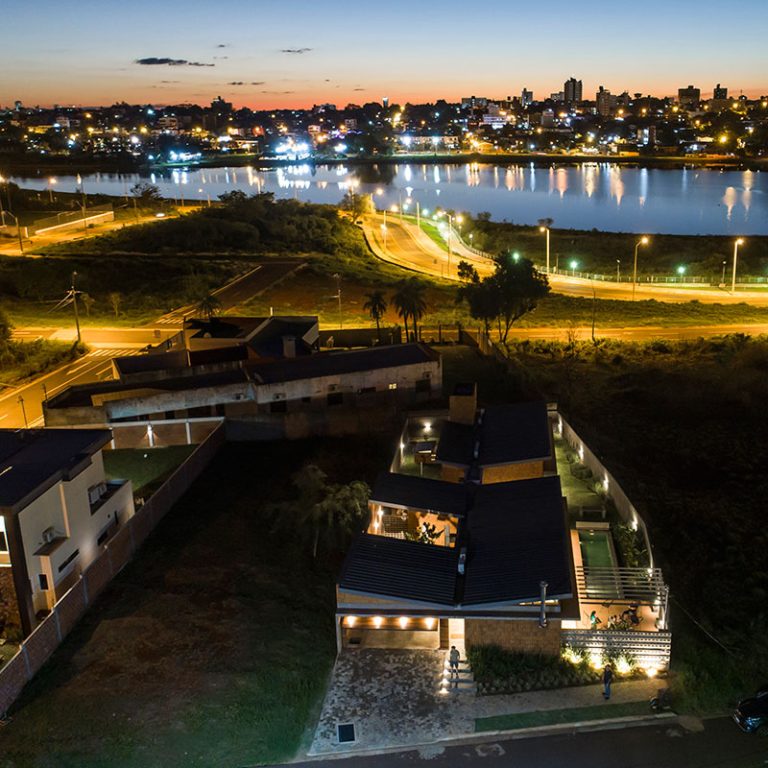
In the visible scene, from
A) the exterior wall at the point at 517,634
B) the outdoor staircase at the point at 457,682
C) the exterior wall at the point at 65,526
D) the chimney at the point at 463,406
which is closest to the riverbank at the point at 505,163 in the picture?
the chimney at the point at 463,406

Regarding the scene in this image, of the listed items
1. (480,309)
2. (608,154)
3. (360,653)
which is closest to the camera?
(360,653)

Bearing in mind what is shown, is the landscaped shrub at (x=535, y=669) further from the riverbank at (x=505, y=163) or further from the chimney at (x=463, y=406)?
the riverbank at (x=505, y=163)

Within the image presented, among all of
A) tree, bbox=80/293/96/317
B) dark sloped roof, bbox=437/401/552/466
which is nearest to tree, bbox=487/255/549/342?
dark sloped roof, bbox=437/401/552/466

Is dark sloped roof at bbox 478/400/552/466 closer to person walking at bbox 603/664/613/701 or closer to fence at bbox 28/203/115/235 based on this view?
person walking at bbox 603/664/613/701

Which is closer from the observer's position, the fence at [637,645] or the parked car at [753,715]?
the parked car at [753,715]


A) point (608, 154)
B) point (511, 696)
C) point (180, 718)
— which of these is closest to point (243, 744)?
point (180, 718)

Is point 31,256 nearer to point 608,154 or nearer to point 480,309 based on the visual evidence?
point 480,309

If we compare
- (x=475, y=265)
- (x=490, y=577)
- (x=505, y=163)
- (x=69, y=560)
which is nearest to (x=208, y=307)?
(x=69, y=560)
